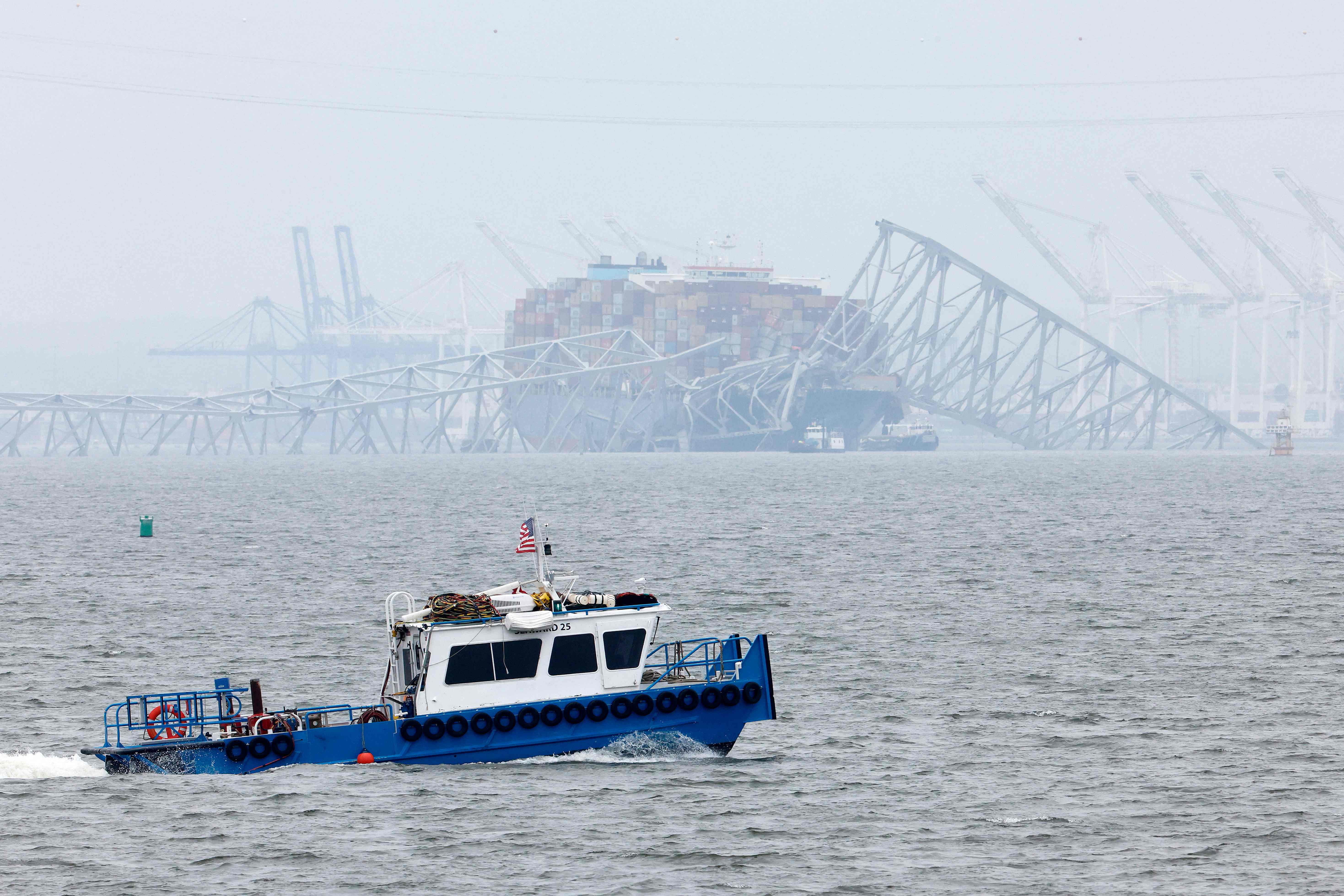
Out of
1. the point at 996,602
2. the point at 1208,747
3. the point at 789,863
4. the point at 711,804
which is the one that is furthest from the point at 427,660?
the point at 996,602

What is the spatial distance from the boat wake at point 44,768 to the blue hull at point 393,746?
98 centimetres

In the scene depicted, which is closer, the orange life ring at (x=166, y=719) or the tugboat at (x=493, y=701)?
the tugboat at (x=493, y=701)

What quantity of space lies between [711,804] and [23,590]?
145 feet

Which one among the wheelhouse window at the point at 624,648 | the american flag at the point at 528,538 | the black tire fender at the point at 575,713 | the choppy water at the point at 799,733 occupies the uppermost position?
the american flag at the point at 528,538

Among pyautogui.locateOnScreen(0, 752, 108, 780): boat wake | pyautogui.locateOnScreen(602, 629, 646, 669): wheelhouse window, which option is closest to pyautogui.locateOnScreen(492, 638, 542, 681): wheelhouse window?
pyautogui.locateOnScreen(602, 629, 646, 669): wheelhouse window

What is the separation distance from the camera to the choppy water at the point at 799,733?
26375mm

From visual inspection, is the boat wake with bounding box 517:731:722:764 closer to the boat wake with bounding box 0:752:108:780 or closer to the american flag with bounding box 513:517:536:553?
the american flag with bounding box 513:517:536:553

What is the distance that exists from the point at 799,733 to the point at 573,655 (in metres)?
7.06

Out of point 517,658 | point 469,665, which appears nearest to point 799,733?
point 517,658

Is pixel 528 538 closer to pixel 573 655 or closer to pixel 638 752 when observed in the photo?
pixel 573 655

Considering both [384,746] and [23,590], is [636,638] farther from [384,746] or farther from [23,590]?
[23,590]

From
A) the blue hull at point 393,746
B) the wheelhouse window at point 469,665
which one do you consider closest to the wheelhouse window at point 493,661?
the wheelhouse window at point 469,665

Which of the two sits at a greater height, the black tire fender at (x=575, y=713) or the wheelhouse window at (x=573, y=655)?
the wheelhouse window at (x=573, y=655)

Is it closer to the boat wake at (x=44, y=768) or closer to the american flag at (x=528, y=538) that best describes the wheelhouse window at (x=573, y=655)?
the american flag at (x=528, y=538)
